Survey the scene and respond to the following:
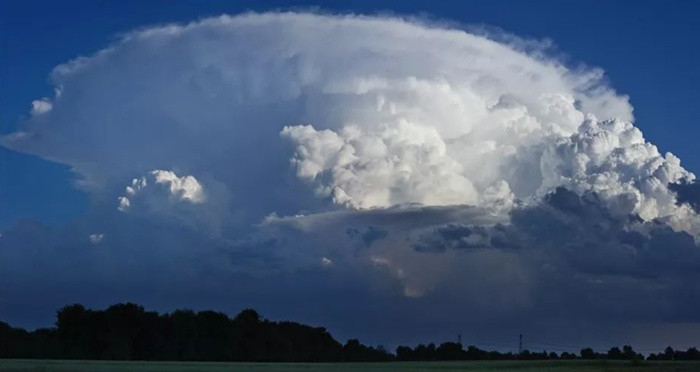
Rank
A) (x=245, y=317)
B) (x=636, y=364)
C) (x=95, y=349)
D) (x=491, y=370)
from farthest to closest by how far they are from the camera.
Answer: (x=245, y=317)
(x=95, y=349)
(x=636, y=364)
(x=491, y=370)

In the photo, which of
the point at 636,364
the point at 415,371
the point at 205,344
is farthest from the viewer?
the point at 205,344

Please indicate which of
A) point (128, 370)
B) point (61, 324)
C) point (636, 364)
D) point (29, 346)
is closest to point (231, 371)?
point (128, 370)

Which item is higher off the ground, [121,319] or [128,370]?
[121,319]

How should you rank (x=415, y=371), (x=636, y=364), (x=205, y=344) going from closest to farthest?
(x=415, y=371) < (x=636, y=364) < (x=205, y=344)

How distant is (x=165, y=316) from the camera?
174 meters

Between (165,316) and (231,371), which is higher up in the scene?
(165,316)

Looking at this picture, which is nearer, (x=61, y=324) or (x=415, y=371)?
(x=415, y=371)

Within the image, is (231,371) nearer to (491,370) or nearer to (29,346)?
(491,370)

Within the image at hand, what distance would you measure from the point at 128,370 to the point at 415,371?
107 ft

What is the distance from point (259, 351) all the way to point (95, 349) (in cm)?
3340

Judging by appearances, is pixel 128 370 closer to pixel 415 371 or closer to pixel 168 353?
pixel 415 371

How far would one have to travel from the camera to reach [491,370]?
111 m

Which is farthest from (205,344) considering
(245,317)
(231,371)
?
(231,371)

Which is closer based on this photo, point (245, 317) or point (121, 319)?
point (121, 319)
